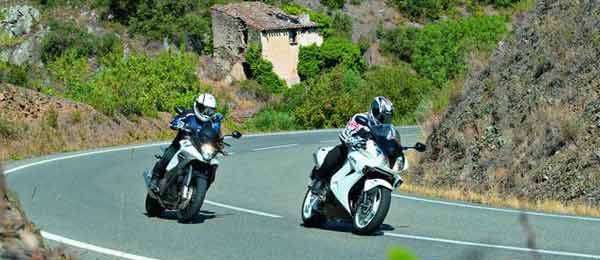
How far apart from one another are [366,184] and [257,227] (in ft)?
5.12

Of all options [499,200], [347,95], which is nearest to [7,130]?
[499,200]

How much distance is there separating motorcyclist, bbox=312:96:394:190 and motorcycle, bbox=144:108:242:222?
119 cm

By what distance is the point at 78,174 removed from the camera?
19.7 meters

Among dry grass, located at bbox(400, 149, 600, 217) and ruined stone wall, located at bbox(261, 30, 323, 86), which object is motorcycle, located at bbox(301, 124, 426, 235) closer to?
dry grass, located at bbox(400, 149, 600, 217)

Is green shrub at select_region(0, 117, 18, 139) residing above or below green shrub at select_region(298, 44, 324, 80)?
above

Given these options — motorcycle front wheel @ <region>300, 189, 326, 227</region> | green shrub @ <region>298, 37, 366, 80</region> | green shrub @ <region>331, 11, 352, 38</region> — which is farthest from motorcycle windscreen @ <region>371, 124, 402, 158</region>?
green shrub @ <region>331, 11, 352, 38</region>

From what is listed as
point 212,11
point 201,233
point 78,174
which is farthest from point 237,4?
point 201,233

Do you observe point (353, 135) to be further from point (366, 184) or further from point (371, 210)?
point (371, 210)

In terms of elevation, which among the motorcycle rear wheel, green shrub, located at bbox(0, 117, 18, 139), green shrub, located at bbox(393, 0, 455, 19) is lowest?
green shrub, located at bbox(393, 0, 455, 19)

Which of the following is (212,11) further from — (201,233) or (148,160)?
(201,233)

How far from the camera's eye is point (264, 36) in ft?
268

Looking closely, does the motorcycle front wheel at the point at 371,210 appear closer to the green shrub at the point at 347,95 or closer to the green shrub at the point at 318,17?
the green shrub at the point at 347,95

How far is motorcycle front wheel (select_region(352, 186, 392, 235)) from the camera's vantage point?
11.3m

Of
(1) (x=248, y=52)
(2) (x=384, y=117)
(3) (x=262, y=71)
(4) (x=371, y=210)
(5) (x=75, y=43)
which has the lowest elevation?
(3) (x=262, y=71)
